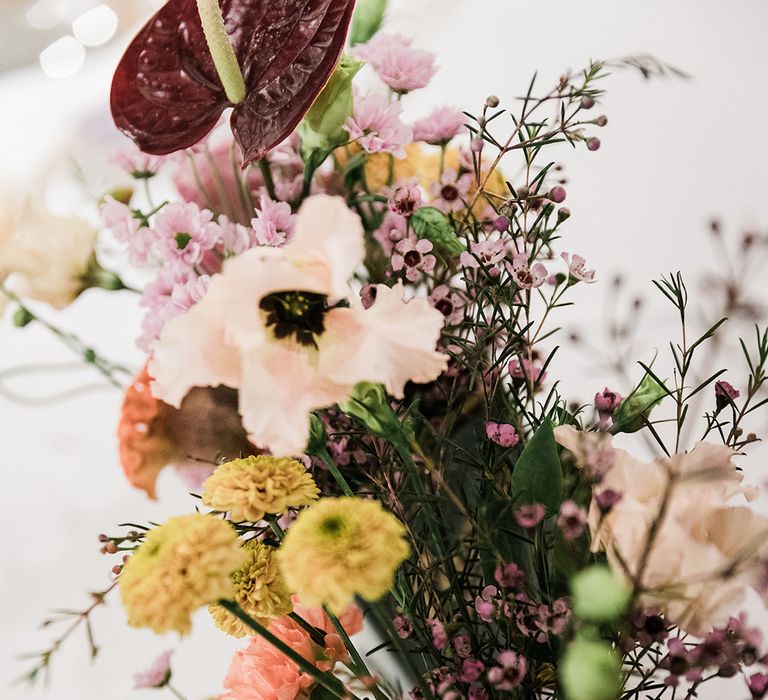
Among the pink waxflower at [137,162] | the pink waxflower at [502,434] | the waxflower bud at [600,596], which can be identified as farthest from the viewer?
the pink waxflower at [137,162]

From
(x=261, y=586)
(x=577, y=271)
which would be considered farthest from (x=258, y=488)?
(x=577, y=271)

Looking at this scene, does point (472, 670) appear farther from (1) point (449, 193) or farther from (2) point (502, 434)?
(1) point (449, 193)

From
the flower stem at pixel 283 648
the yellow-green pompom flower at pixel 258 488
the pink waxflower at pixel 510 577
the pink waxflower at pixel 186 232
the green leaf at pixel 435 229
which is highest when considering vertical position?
the pink waxflower at pixel 186 232

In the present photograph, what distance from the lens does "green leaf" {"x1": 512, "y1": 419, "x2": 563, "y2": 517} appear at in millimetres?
259

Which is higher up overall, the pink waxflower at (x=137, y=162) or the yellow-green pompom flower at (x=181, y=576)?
the pink waxflower at (x=137, y=162)

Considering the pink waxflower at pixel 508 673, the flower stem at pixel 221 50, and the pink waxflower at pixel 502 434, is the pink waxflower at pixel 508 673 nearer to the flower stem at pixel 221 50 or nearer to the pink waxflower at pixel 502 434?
the pink waxflower at pixel 502 434

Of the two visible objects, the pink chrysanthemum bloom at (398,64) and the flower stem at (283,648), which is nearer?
the flower stem at (283,648)

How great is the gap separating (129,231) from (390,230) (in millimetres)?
126

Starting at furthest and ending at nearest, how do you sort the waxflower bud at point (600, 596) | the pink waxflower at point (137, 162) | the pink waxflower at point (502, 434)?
the pink waxflower at point (137, 162) → the pink waxflower at point (502, 434) → the waxflower bud at point (600, 596)

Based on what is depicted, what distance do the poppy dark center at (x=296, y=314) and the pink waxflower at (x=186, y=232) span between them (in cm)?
10

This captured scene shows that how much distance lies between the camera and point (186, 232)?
13.1 inches

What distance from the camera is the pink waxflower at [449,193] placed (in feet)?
1.21

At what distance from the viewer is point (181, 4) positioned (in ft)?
1.20

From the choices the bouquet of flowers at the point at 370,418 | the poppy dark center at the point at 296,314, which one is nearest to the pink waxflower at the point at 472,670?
the bouquet of flowers at the point at 370,418
